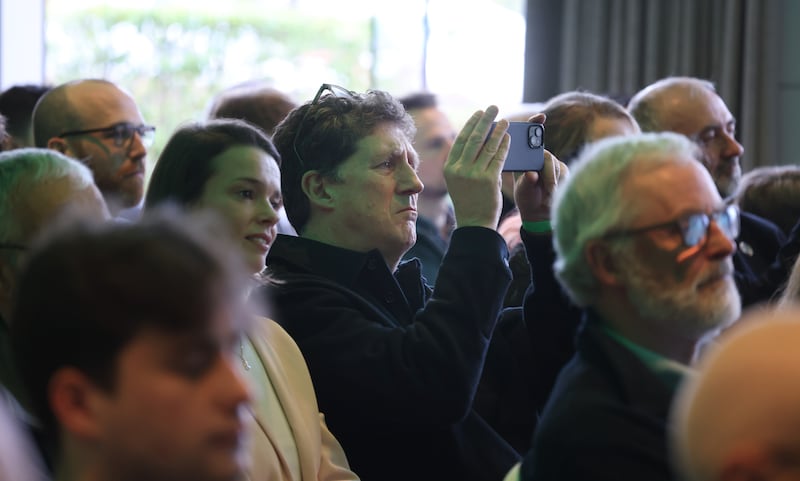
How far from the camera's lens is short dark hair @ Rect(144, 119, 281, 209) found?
6.75 feet

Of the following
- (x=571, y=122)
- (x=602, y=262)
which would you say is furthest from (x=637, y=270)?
(x=571, y=122)

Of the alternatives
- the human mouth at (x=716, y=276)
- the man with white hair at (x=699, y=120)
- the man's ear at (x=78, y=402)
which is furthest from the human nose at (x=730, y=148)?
the man's ear at (x=78, y=402)

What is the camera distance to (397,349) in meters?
1.86

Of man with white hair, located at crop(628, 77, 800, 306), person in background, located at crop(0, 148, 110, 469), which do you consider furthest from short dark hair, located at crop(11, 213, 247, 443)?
man with white hair, located at crop(628, 77, 800, 306)

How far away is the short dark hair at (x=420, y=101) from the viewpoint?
14.8ft

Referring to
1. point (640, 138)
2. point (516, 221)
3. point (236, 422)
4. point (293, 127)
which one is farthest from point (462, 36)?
point (236, 422)

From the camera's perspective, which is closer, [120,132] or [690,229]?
[690,229]

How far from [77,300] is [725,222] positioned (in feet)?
3.16

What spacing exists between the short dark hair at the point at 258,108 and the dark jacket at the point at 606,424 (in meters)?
1.83

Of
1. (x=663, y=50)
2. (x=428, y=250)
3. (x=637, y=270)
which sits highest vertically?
(x=663, y=50)

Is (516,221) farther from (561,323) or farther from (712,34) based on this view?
(712,34)

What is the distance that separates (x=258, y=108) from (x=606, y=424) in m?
2.05

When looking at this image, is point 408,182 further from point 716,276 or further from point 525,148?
point 716,276

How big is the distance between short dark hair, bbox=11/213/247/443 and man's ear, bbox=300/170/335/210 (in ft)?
3.37
